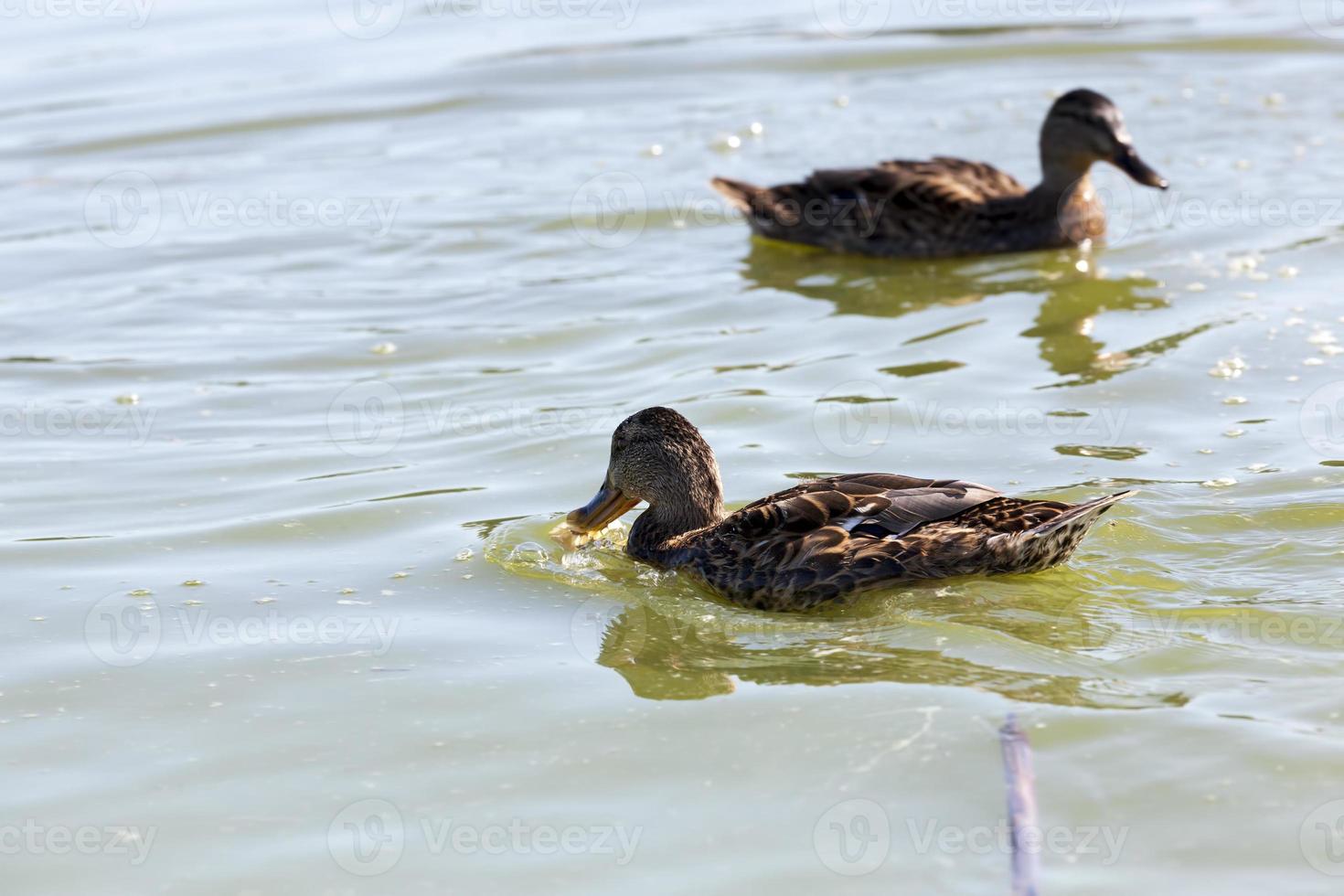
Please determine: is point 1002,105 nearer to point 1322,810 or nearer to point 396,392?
point 396,392

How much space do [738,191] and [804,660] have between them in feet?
22.4

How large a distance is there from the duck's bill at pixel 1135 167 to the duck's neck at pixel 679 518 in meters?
5.68

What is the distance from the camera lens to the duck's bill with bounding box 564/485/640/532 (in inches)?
291

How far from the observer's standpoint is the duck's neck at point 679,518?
A: 24.0 ft

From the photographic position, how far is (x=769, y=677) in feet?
19.9

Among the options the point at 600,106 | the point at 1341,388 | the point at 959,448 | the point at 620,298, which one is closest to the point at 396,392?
the point at 620,298

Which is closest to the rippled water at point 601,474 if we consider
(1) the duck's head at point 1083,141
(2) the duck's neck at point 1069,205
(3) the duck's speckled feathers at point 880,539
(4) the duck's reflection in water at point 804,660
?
(4) the duck's reflection in water at point 804,660

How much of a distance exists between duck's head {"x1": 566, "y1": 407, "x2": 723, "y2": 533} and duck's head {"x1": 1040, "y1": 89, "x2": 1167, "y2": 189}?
566 centimetres

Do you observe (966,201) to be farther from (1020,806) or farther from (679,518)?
(1020,806)

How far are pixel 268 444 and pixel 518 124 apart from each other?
294 inches

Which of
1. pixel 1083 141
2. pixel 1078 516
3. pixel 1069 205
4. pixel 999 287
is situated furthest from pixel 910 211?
pixel 1078 516

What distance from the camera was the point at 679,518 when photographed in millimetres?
7359

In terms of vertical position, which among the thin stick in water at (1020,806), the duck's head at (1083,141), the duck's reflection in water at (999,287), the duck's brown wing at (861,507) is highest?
the duck's head at (1083,141)

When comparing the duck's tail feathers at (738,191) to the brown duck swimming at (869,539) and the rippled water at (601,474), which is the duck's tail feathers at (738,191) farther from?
the brown duck swimming at (869,539)
